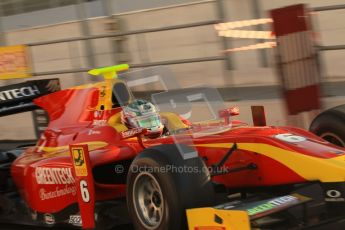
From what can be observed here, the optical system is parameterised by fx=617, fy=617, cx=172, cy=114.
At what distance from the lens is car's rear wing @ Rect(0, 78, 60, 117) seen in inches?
252

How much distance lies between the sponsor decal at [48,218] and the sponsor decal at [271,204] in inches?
80.6

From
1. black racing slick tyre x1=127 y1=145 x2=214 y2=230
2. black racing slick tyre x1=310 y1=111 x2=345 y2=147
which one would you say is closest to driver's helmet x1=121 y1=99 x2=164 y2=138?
black racing slick tyre x1=127 y1=145 x2=214 y2=230

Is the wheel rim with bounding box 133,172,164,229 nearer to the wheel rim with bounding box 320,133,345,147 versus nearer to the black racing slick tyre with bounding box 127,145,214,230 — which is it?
the black racing slick tyre with bounding box 127,145,214,230

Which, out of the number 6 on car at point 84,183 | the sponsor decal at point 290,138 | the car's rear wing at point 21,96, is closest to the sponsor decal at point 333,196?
the sponsor decal at point 290,138

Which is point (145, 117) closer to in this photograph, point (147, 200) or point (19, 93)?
point (147, 200)

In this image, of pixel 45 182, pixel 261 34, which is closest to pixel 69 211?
pixel 45 182

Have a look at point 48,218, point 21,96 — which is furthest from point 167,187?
point 21,96

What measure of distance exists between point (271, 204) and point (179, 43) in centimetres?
523

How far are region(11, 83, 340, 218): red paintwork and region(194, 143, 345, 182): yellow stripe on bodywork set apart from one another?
0.12ft

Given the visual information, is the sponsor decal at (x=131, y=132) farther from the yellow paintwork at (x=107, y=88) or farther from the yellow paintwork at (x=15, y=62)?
the yellow paintwork at (x=15, y=62)

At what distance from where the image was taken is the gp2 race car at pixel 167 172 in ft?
13.2

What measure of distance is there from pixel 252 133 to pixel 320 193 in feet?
2.20

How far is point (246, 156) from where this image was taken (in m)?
A: 4.46

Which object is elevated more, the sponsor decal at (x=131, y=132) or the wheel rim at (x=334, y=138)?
the sponsor decal at (x=131, y=132)
